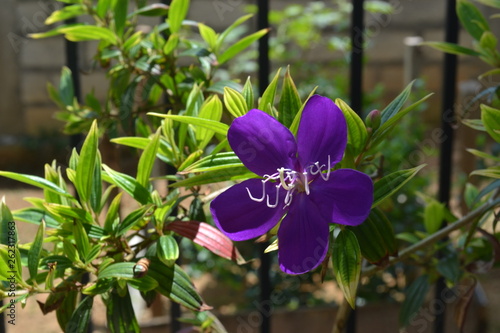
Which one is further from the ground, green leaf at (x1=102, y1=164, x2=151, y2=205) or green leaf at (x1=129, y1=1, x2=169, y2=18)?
green leaf at (x1=129, y1=1, x2=169, y2=18)

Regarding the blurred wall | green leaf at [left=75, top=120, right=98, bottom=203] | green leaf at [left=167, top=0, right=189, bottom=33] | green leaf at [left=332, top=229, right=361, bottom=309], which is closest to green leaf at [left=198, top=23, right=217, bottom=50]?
green leaf at [left=167, top=0, right=189, bottom=33]

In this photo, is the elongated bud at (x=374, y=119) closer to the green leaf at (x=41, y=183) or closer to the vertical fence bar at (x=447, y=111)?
the green leaf at (x=41, y=183)

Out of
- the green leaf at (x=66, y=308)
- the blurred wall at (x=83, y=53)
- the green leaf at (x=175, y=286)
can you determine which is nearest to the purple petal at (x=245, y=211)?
the green leaf at (x=175, y=286)

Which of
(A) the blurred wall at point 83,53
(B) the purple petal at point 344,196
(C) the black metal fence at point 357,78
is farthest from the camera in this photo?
(A) the blurred wall at point 83,53

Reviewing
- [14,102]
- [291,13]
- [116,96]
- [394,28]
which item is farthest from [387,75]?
[116,96]

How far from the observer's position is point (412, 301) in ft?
2.94

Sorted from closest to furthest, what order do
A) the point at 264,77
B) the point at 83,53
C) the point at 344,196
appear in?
the point at 344,196 < the point at 264,77 < the point at 83,53

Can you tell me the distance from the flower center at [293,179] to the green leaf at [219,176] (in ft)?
0.10

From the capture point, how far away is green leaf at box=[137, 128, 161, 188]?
655 mm

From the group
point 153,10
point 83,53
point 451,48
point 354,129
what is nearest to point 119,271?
point 354,129

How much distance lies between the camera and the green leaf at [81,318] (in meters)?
0.65

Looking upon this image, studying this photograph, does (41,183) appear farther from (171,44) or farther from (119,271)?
(171,44)

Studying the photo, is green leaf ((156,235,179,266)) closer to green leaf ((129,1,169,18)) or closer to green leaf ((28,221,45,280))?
green leaf ((28,221,45,280))

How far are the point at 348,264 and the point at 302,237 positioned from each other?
0.18ft
